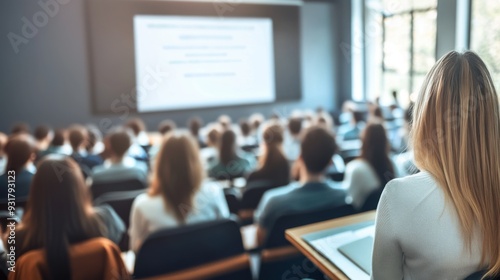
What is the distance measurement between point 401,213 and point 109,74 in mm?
6527

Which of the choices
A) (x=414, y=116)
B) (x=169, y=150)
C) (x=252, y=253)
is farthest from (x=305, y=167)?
(x=414, y=116)

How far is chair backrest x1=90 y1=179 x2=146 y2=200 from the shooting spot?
2.82 m

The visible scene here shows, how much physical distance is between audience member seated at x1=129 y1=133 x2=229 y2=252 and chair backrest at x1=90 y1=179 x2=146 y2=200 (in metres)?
0.89

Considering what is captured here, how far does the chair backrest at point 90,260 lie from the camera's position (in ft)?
4.44

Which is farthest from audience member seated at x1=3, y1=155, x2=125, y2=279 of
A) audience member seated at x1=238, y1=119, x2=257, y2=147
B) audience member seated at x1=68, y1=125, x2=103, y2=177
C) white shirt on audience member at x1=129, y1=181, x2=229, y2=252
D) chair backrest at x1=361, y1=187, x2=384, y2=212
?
audience member seated at x1=238, y1=119, x2=257, y2=147

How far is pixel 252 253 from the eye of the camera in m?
2.06

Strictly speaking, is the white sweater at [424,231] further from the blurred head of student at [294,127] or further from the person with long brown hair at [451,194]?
the blurred head of student at [294,127]

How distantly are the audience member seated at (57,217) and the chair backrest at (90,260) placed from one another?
0.07ft

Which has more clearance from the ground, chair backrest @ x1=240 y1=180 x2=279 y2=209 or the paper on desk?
the paper on desk

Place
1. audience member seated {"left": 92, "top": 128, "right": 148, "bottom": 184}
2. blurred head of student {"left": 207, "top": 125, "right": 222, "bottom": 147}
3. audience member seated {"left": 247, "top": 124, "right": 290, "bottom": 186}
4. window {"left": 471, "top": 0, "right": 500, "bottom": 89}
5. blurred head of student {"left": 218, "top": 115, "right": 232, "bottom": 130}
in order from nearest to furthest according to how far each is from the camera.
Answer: audience member seated {"left": 247, "top": 124, "right": 290, "bottom": 186}, audience member seated {"left": 92, "top": 128, "right": 148, "bottom": 184}, blurred head of student {"left": 207, "top": 125, "right": 222, "bottom": 147}, blurred head of student {"left": 218, "top": 115, "right": 232, "bottom": 130}, window {"left": 471, "top": 0, "right": 500, "bottom": 89}

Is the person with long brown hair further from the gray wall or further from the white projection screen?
the gray wall

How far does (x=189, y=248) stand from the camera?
1516mm

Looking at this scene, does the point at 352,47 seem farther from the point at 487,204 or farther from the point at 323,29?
the point at 487,204

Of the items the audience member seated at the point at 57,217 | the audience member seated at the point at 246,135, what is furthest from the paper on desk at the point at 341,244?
the audience member seated at the point at 246,135
